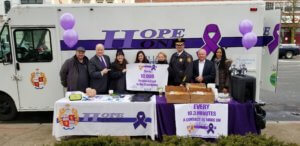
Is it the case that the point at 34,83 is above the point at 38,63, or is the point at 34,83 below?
below

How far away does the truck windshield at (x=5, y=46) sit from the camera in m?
6.41

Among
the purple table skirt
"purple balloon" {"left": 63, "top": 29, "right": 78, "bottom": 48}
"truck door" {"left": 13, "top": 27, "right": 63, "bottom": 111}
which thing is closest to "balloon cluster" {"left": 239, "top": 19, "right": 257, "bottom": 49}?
the purple table skirt

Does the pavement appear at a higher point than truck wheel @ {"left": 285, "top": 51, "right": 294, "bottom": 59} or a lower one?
lower

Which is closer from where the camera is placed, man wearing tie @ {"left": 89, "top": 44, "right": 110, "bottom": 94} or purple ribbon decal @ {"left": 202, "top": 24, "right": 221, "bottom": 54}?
man wearing tie @ {"left": 89, "top": 44, "right": 110, "bottom": 94}

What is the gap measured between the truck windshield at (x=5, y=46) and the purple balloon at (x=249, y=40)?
5.22m

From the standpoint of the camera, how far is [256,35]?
6262 mm

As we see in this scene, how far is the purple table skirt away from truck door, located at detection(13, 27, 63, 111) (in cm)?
265

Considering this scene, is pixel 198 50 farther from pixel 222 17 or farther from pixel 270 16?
pixel 270 16

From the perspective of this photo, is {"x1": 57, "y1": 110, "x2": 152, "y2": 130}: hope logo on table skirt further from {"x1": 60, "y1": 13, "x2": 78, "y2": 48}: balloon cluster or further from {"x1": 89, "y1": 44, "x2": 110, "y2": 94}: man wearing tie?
{"x1": 60, "y1": 13, "x2": 78, "y2": 48}: balloon cluster

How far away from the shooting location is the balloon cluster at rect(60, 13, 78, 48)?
5.77 metres

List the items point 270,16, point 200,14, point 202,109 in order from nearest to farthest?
point 202,109
point 200,14
point 270,16

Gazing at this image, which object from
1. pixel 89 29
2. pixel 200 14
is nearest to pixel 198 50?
pixel 200 14

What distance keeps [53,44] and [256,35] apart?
4.58 meters

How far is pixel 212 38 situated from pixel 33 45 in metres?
4.09
